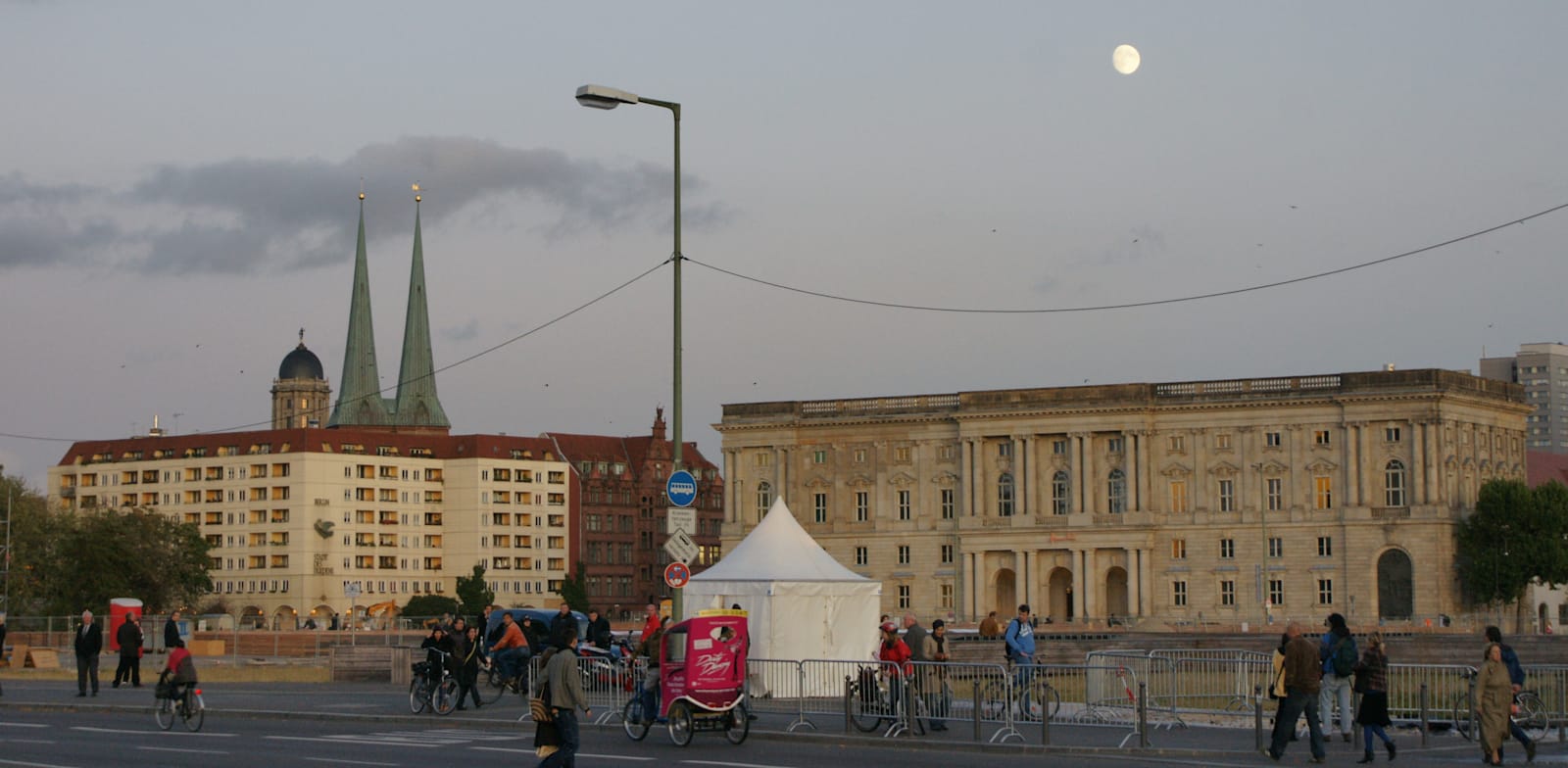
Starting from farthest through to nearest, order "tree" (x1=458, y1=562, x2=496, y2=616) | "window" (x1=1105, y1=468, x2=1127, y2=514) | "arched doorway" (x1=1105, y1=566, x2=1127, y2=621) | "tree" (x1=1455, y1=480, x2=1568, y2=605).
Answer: "tree" (x1=458, y1=562, x2=496, y2=616)
"arched doorway" (x1=1105, y1=566, x2=1127, y2=621)
"window" (x1=1105, y1=468, x2=1127, y2=514)
"tree" (x1=1455, y1=480, x2=1568, y2=605)

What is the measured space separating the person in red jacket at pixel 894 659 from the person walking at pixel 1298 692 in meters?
5.88

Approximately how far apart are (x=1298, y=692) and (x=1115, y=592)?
10331 cm

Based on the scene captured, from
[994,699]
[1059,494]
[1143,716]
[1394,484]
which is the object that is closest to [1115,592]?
[1059,494]

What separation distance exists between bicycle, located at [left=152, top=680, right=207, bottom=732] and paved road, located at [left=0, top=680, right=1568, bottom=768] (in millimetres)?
300

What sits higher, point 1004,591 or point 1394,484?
point 1394,484

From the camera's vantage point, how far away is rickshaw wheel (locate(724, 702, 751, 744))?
98.0 feet

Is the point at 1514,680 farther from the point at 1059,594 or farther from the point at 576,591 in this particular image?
the point at 576,591

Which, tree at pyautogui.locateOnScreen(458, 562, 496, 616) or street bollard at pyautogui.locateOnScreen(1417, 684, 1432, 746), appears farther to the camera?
tree at pyautogui.locateOnScreen(458, 562, 496, 616)

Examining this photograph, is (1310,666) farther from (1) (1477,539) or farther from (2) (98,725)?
(1) (1477,539)

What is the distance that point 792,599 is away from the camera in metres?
45.3

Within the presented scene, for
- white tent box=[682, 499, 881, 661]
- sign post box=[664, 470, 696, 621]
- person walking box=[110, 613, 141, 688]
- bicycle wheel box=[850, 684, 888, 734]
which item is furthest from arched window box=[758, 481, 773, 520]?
bicycle wheel box=[850, 684, 888, 734]

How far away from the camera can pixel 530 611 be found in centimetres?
6031

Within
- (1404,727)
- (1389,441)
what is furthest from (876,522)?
(1404,727)

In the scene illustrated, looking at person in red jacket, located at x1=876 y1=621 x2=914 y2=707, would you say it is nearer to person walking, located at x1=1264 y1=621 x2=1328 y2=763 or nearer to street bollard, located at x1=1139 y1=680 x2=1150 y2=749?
street bollard, located at x1=1139 y1=680 x2=1150 y2=749
